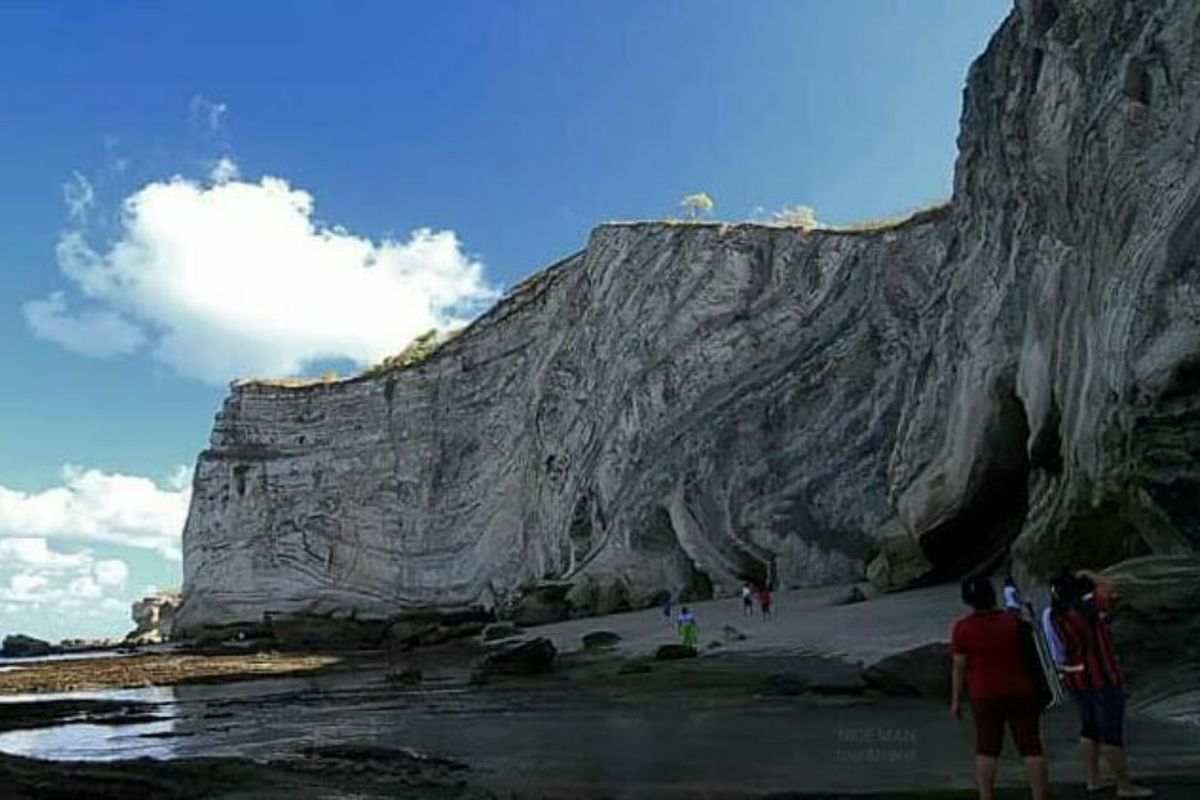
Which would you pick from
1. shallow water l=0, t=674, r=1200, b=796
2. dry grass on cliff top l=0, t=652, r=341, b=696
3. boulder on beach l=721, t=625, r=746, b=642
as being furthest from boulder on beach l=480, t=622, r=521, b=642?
shallow water l=0, t=674, r=1200, b=796

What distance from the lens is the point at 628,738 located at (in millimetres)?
11922

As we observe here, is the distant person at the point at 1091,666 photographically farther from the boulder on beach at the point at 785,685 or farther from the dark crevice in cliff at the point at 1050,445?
the dark crevice in cliff at the point at 1050,445

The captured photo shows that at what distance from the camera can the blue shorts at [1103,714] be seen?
6.84 meters

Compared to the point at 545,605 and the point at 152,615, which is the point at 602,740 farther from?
the point at 152,615

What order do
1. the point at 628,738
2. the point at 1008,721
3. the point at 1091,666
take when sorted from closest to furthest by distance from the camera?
1. the point at 1008,721
2. the point at 1091,666
3. the point at 628,738

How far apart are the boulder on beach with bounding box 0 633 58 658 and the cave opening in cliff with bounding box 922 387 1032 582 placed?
79235 mm

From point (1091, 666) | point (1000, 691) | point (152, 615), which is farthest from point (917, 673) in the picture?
point (152, 615)

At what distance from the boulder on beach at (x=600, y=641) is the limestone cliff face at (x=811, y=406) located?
7.63 metres

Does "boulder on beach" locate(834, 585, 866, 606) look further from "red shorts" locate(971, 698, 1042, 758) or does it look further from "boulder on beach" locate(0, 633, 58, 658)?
"boulder on beach" locate(0, 633, 58, 658)

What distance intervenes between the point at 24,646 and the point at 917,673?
9075cm

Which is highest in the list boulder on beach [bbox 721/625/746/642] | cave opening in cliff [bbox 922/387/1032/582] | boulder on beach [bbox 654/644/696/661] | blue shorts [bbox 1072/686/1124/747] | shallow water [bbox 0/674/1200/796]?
cave opening in cliff [bbox 922/387/1032/582]

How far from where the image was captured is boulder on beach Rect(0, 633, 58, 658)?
275ft

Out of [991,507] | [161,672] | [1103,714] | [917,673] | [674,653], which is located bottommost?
[161,672]

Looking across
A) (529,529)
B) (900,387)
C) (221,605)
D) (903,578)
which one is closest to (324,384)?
(221,605)
